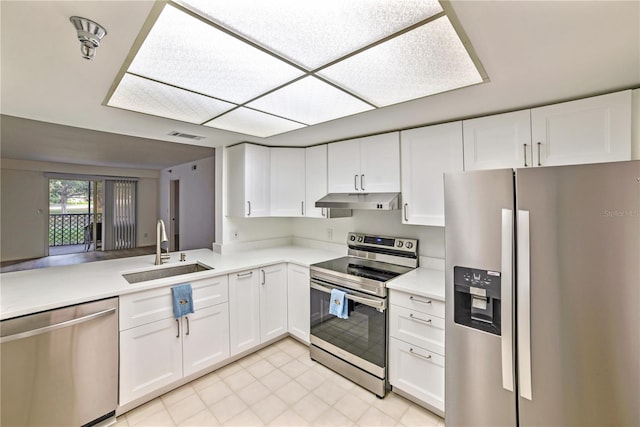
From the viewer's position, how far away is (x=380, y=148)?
8.04 ft

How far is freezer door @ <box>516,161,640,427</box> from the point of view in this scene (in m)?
1.11

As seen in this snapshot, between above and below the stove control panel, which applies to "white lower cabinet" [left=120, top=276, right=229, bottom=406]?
below

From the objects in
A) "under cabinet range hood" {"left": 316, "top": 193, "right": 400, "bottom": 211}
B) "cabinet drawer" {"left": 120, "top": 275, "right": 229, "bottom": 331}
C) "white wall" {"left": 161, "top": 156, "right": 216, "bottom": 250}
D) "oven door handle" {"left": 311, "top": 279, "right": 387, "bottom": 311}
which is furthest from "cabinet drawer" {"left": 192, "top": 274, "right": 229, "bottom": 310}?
"white wall" {"left": 161, "top": 156, "right": 216, "bottom": 250}

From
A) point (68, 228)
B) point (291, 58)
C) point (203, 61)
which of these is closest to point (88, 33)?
point (203, 61)

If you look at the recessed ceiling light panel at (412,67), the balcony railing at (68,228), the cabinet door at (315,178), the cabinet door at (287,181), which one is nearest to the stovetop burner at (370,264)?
the cabinet door at (315,178)

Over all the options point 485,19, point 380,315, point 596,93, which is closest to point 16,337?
point 380,315

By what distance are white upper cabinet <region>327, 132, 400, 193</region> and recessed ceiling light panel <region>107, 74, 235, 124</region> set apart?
1233mm

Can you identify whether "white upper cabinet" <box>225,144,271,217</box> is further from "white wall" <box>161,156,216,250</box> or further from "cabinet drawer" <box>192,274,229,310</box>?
"white wall" <box>161,156,216,250</box>

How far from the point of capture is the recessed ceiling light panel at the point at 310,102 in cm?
151

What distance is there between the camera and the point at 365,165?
8.40ft

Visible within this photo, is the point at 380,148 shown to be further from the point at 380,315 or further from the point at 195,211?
the point at 195,211

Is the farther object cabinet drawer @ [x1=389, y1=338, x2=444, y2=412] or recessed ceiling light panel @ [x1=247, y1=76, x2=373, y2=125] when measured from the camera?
cabinet drawer @ [x1=389, y1=338, x2=444, y2=412]

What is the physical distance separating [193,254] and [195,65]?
7.45 feet

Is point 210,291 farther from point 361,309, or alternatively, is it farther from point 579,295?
point 579,295
